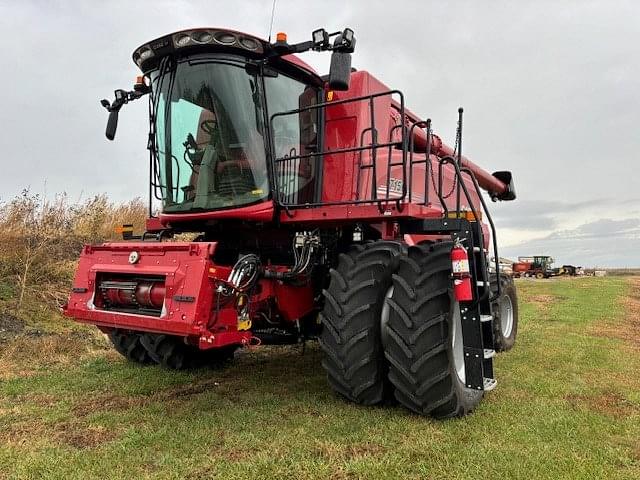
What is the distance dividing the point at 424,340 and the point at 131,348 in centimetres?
355

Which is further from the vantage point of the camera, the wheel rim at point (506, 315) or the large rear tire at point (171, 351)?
the wheel rim at point (506, 315)

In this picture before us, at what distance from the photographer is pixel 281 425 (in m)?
→ 4.28

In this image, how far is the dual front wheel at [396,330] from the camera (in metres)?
4.26

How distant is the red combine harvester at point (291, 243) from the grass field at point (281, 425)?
1.38ft

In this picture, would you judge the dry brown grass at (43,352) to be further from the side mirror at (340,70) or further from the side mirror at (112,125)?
the side mirror at (340,70)

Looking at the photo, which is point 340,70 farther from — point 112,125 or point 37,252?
point 37,252

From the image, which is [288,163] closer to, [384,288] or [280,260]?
[280,260]

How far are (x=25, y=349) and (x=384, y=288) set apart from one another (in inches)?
187

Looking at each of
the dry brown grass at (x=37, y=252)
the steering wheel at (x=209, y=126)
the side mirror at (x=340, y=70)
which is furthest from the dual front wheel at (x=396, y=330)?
the dry brown grass at (x=37, y=252)

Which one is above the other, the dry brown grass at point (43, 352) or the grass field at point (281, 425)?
the dry brown grass at point (43, 352)

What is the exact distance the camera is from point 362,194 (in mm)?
5516

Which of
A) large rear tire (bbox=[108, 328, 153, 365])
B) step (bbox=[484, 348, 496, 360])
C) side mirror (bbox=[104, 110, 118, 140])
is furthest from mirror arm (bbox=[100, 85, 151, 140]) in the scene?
step (bbox=[484, 348, 496, 360])

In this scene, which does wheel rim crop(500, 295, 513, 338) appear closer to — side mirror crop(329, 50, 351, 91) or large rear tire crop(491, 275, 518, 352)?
large rear tire crop(491, 275, 518, 352)

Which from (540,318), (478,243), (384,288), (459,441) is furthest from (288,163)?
(540,318)
